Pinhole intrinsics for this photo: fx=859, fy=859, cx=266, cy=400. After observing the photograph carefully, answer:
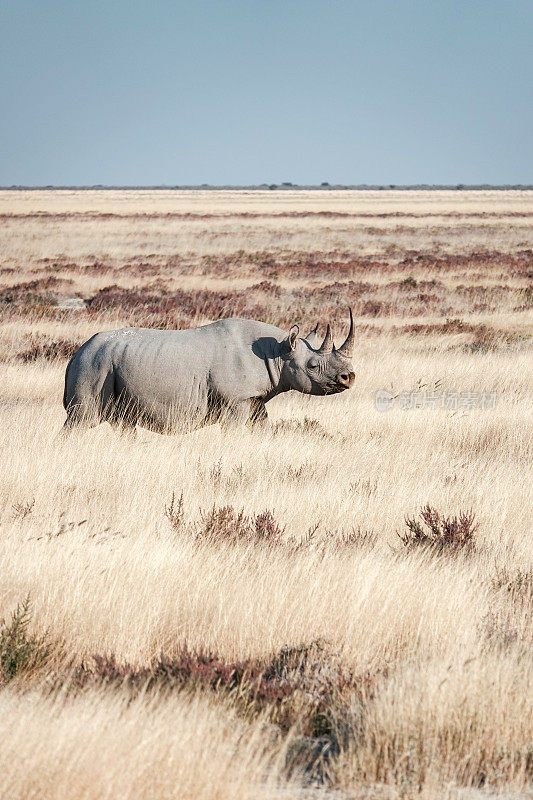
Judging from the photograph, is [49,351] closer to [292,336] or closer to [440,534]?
[292,336]

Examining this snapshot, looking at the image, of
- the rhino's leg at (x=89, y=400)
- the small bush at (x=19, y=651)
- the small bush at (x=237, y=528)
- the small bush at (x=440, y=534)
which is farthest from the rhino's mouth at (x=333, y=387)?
the small bush at (x=19, y=651)

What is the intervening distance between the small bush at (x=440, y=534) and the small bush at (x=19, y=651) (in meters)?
2.33

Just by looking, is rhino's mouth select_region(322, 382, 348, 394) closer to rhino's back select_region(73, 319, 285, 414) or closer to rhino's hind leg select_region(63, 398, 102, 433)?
rhino's back select_region(73, 319, 285, 414)

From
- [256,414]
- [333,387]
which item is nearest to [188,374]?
[256,414]

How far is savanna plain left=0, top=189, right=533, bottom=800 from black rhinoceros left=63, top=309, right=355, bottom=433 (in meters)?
0.28

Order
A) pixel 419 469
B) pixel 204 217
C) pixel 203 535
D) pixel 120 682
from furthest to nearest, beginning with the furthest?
1. pixel 204 217
2. pixel 419 469
3. pixel 203 535
4. pixel 120 682

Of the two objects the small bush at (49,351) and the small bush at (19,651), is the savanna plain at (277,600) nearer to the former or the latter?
the small bush at (19,651)

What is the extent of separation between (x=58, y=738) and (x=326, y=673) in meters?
1.17

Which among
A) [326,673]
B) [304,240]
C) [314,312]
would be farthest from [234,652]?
[304,240]

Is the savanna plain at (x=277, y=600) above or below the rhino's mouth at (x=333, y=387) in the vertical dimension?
below

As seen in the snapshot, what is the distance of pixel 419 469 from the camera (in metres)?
7.11

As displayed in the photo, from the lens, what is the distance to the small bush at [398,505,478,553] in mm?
5043

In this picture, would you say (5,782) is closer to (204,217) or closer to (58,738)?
(58,738)

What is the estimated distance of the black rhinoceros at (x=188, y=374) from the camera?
782cm
